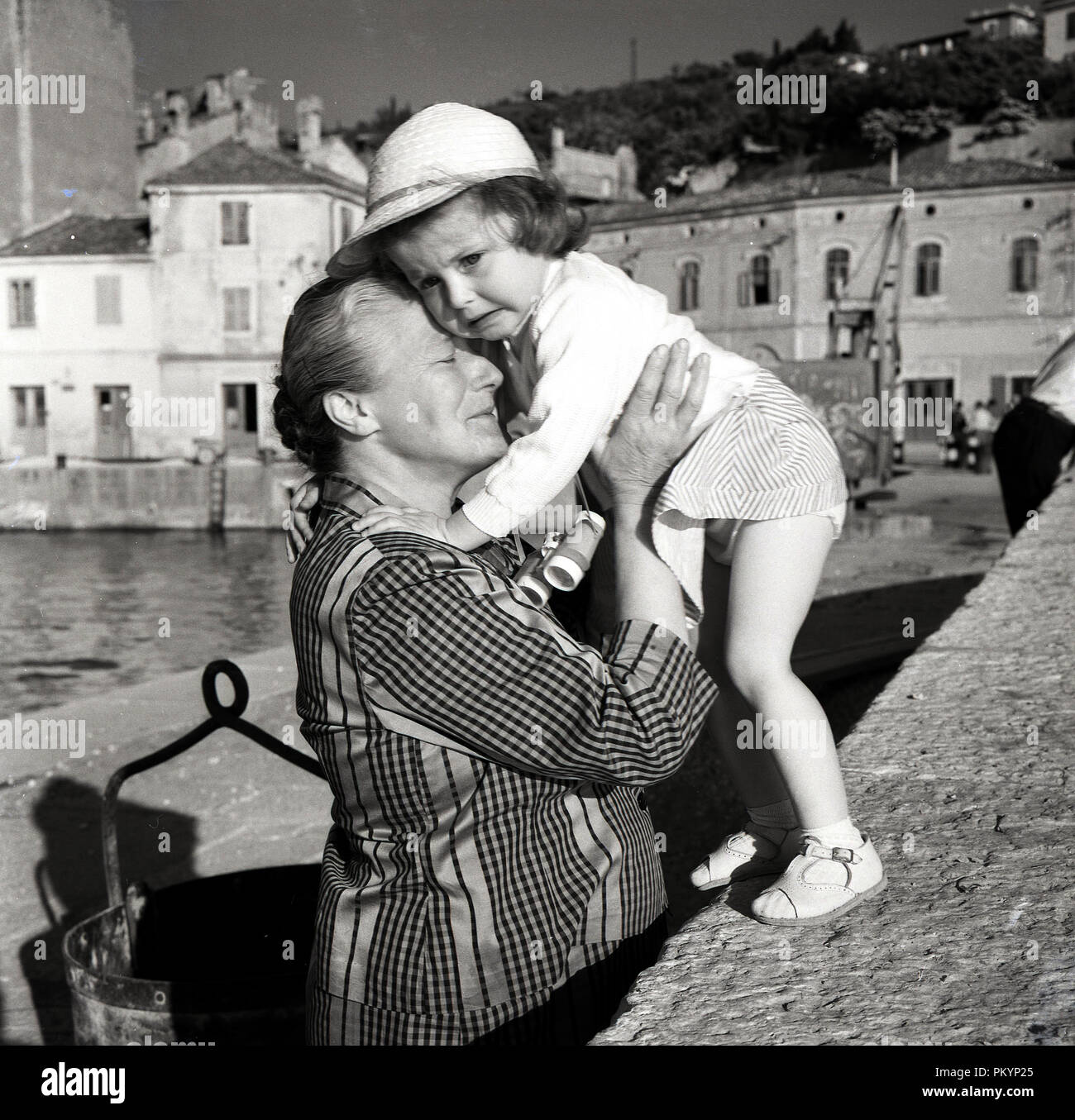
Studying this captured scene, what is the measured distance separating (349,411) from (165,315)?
42158 mm

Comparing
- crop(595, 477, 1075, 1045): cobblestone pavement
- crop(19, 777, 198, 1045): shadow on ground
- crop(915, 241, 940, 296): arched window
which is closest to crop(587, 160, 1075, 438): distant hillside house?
crop(915, 241, 940, 296): arched window

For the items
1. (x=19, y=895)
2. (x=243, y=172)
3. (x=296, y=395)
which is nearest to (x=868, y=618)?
(x=19, y=895)

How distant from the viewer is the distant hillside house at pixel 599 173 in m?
51.3

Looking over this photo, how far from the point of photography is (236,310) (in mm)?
41750

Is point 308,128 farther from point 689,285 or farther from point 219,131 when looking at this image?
point 689,285

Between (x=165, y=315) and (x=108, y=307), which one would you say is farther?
(x=108, y=307)

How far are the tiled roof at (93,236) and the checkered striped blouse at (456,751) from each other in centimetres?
3939

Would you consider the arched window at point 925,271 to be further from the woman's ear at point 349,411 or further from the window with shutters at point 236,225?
the woman's ear at point 349,411

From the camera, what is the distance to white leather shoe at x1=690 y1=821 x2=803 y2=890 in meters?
2.33

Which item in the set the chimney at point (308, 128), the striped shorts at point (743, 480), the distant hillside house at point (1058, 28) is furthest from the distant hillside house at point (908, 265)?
the striped shorts at point (743, 480)

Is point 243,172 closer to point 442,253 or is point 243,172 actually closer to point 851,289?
point 851,289

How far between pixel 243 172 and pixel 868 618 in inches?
1453

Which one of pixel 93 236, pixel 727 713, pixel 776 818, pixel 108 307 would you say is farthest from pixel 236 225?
pixel 776 818

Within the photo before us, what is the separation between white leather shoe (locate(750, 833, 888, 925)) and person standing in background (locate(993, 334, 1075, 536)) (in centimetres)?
509
